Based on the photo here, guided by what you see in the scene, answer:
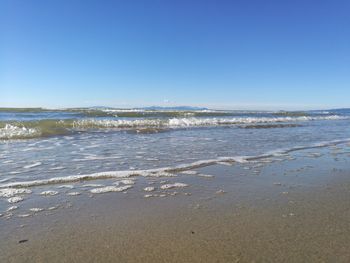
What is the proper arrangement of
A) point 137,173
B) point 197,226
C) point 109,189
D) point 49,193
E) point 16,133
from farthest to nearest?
point 16,133
point 137,173
point 109,189
point 49,193
point 197,226

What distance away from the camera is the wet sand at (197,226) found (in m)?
4.00

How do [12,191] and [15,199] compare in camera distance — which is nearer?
[15,199]

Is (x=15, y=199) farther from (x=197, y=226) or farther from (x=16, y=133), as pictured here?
(x=16, y=133)

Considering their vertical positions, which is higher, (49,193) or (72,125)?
(49,193)

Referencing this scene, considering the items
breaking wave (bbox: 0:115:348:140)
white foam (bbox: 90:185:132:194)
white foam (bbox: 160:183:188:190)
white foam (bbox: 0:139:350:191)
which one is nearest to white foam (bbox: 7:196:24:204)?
white foam (bbox: 0:139:350:191)

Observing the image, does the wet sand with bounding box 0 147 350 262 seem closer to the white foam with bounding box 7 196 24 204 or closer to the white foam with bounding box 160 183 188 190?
the white foam with bounding box 160 183 188 190

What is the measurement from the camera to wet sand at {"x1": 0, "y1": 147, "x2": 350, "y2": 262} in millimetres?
3998

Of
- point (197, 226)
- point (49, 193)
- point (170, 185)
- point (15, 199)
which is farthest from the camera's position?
point (170, 185)

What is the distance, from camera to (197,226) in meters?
4.88

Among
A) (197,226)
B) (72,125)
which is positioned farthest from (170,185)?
(72,125)

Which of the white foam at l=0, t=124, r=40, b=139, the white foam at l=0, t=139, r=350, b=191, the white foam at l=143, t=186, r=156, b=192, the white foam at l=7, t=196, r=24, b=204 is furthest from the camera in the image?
the white foam at l=0, t=124, r=40, b=139

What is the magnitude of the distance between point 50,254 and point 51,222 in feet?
3.92

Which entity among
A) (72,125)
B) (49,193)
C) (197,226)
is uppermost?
(197,226)

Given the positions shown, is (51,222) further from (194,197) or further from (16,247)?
(194,197)
